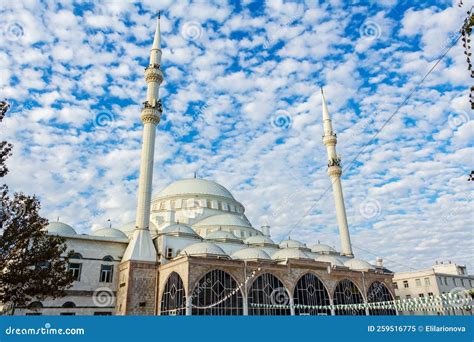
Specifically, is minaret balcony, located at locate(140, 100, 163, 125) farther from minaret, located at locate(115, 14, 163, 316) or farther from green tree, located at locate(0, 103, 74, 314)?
green tree, located at locate(0, 103, 74, 314)

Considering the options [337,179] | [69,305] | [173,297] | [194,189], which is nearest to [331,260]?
[337,179]

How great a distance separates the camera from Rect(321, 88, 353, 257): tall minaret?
35375mm

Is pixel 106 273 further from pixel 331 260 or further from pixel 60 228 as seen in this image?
pixel 331 260

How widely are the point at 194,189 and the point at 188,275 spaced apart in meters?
18.1

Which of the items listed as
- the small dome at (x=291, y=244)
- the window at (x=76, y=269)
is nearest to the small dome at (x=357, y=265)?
the small dome at (x=291, y=244)

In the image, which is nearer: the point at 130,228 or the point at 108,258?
the point at 108,258

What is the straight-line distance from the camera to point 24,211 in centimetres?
1536

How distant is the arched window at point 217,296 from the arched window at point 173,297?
2.78 ft

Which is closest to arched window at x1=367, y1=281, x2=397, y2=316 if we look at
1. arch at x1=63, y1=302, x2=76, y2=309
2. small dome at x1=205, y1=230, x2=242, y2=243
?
small dome at x1=205, y1=230, x2=242, y2=243

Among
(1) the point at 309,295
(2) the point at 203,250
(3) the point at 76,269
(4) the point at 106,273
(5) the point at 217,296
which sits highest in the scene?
(2) the point at 203,250

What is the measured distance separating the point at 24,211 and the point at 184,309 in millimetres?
10333

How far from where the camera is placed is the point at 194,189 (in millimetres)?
39062

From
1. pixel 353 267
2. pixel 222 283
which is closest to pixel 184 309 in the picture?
pixel 222 283

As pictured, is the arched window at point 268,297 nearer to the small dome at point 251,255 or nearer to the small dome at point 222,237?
the small dome at point 251,255
